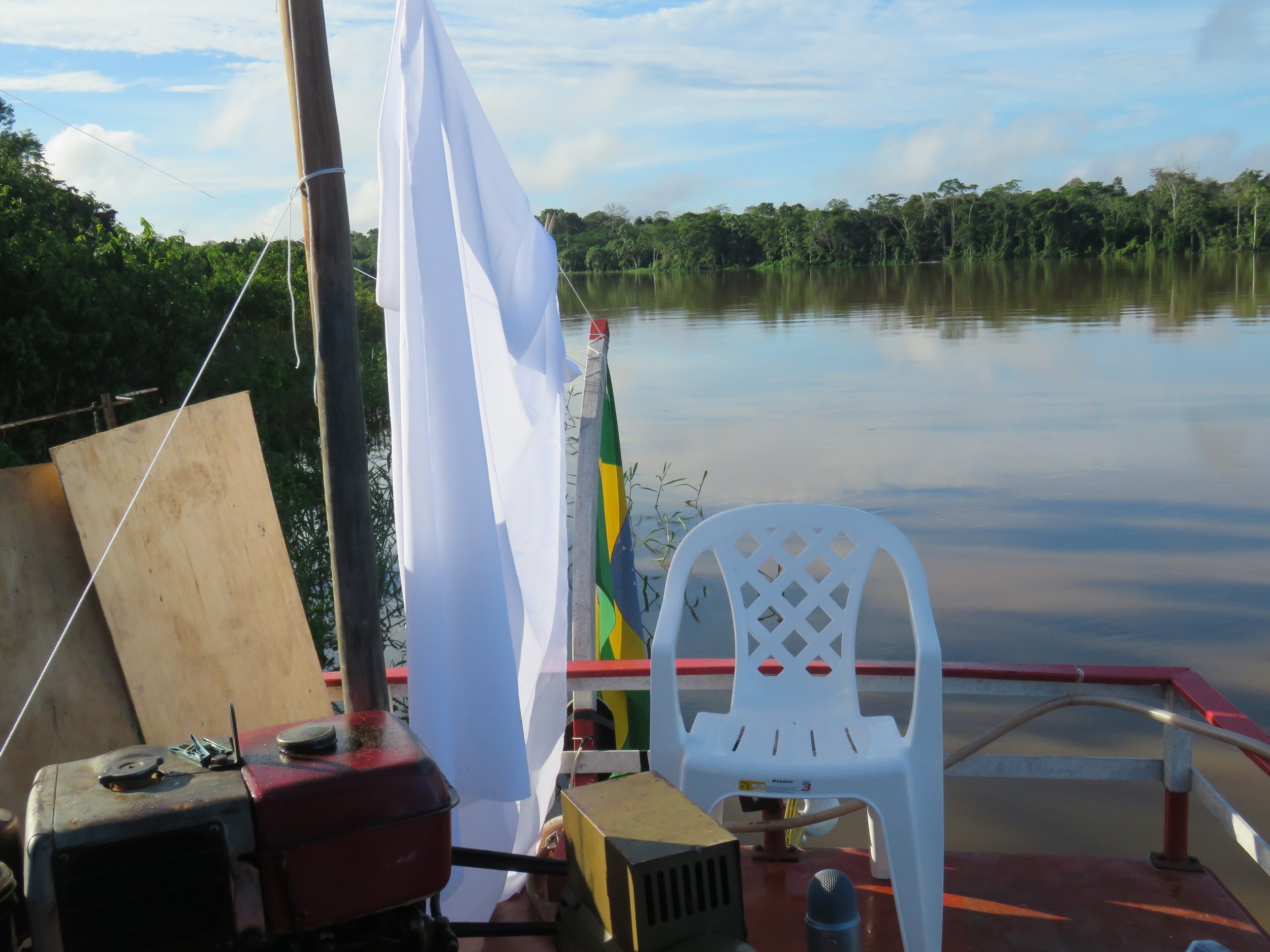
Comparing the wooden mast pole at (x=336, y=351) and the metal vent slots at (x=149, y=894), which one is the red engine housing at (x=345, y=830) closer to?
the metal vent slots at (x=149, y=894)

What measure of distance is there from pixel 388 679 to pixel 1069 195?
5121 cm

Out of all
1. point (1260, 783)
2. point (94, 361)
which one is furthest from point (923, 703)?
point (94, 361)

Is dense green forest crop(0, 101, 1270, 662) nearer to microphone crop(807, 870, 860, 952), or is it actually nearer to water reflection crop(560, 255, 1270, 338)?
microphone crop(807, 870, 860, 952)

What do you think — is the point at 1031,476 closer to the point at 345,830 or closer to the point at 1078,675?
the point at 1078,675

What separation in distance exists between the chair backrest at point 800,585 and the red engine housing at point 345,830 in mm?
1020

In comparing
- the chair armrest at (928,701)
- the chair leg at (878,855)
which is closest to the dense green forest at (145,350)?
the chair leg at (878,855)

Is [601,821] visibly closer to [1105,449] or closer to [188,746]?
[188,746]

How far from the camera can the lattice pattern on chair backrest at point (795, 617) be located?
2350mm

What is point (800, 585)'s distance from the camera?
2.35 meters

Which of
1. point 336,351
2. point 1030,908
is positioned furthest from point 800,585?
point 336,351

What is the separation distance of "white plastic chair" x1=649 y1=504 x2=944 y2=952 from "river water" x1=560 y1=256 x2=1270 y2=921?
6.42 ft

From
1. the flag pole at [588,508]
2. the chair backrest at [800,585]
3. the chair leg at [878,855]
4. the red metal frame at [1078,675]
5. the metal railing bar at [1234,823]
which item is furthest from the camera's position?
the flag pole at [588,508]

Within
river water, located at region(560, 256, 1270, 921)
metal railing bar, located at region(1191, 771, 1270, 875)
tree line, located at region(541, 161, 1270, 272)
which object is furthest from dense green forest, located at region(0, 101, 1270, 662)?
tree line, located at region(541, 161, 1270, 272)

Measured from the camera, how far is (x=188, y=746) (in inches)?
56.0
